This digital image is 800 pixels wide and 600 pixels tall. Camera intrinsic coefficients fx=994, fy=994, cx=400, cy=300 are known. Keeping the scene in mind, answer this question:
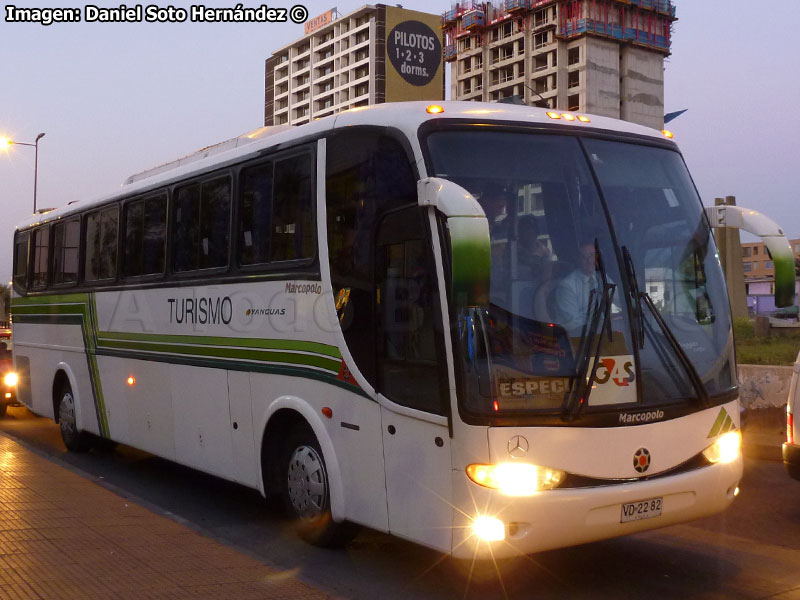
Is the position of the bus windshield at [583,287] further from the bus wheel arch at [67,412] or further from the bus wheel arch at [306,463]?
the bus wheel arch at [67,412]

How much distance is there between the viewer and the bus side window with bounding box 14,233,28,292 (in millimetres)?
14662

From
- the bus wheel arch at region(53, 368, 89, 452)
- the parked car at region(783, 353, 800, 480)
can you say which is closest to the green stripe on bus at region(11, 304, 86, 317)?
the bus wheel arch at region(53, 368, 89, 452)

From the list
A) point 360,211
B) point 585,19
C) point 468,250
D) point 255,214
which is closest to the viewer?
point 468,250

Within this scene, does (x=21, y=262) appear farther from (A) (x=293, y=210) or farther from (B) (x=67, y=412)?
(A) (x=293, y=210)

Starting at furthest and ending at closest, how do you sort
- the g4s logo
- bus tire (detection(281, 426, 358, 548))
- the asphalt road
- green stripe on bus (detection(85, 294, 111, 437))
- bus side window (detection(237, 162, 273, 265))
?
green stripe on bus (detection(85, 294, 111, 437))
bus side window (detection(237, 162, 273, 265))
bus tire (detection(281, 426, 358, 548))
the asphalt road
the g4s logo

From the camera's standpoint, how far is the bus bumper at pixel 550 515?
568 cm

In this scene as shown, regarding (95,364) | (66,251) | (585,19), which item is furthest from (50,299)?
(585,19)

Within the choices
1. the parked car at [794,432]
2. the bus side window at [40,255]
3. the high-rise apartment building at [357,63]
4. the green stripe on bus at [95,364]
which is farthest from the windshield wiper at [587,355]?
the high-rise apartment building at [357,63]

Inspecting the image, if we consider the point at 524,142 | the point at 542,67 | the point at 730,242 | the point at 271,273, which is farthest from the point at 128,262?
the point at 542,67

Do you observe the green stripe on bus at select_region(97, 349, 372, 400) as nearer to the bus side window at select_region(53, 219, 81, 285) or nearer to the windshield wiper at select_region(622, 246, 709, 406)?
the windshield wiper at select_region(622, 246, 709, 406)

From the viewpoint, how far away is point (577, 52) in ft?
376

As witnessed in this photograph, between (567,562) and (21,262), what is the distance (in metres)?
10.7

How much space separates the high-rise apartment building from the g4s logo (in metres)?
119

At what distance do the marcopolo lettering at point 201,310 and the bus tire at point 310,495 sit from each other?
1.40m
